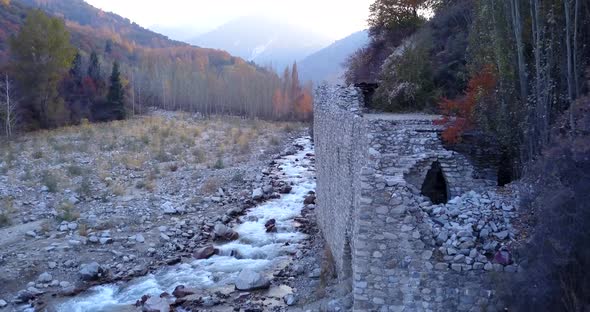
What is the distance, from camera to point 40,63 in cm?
2991

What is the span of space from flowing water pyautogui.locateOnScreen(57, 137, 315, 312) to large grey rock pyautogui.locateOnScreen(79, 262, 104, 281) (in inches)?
19.2

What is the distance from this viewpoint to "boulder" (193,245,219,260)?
1321 centimetres

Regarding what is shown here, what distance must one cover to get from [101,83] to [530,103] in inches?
1380

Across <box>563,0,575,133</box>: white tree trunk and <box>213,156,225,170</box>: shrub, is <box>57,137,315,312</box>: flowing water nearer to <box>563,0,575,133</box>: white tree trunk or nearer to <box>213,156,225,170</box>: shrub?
<box>213,156,225,170</box>: shrub

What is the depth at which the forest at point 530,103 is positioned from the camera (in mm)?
5039

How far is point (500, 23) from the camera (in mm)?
9320

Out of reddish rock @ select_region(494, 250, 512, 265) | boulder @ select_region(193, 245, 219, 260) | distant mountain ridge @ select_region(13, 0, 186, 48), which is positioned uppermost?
distant mountain ridge @ select_region(13, 0, 186, 48)

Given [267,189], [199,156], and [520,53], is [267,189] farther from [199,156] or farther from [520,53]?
[520,53]

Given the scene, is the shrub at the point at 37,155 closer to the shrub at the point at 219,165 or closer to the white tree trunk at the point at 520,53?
the shrub at the point at 219,165

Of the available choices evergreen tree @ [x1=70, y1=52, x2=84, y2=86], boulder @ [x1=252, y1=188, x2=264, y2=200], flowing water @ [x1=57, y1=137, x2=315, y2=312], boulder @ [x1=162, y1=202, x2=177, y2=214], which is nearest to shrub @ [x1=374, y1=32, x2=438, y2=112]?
flowing water @ [x1=57, y1=137, x2=315, y2=312]

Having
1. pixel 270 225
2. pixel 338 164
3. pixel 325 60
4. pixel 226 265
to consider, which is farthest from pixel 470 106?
pixel 325 60

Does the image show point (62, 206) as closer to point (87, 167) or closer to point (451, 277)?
point (87, 167)

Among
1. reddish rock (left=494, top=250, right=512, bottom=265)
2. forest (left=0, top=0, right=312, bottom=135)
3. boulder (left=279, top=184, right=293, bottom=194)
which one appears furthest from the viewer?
forest (left=0, top=0, right=312, bottom=135)

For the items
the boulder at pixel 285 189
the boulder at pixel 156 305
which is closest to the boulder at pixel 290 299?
the boulder at pixel 156 305
